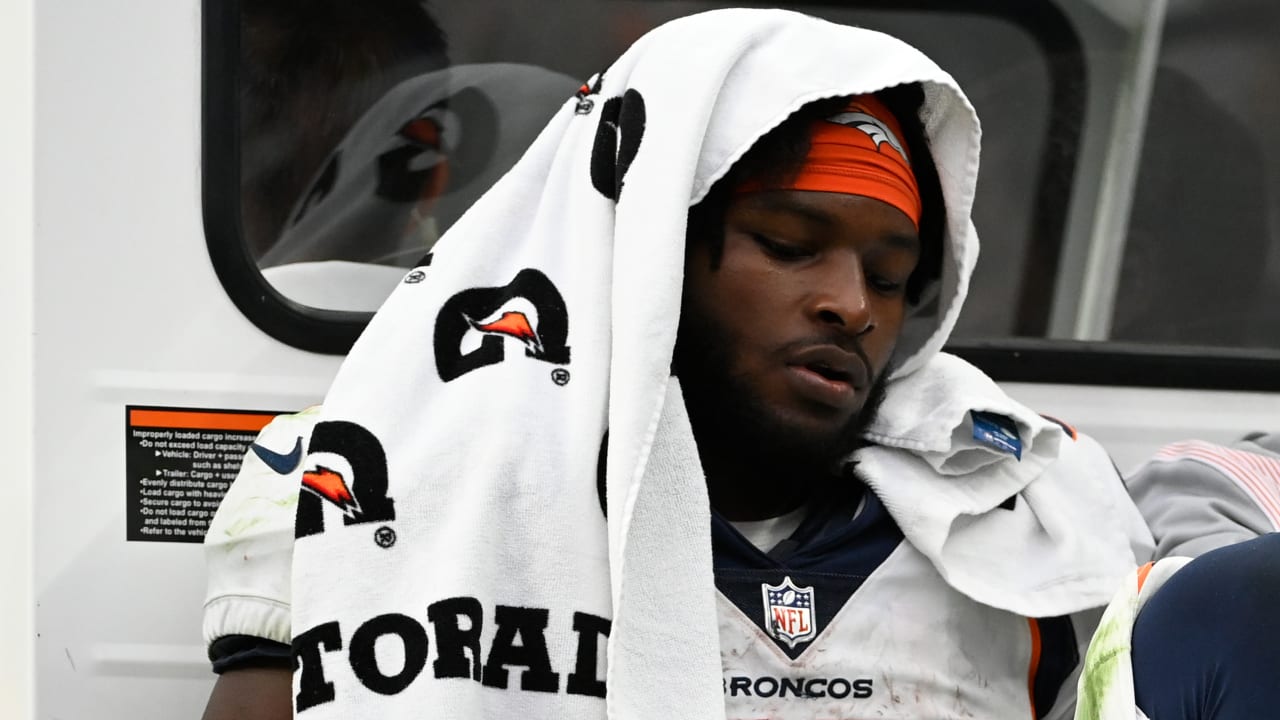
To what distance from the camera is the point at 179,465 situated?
178 centimetres

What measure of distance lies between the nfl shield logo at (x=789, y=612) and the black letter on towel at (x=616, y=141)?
528 millimetres

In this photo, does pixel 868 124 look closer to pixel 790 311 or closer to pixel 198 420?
pixel 790 311

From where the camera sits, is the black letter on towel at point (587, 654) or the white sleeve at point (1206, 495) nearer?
the black letter on towel at point (587, 654)

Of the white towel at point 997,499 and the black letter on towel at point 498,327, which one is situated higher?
the black letter on towel at point 498,327

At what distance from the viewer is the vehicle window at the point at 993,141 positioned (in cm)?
182

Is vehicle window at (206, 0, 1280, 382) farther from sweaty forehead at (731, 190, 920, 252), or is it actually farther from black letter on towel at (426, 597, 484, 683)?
black letter on towel at (426, 597, 484, 683)

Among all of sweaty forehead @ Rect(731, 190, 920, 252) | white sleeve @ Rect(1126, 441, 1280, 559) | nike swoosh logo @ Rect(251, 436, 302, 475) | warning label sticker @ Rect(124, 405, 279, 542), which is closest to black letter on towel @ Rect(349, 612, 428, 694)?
nike swoosh logo @ Rect(251, 436, 302, 475)

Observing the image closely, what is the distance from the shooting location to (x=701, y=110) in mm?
1471

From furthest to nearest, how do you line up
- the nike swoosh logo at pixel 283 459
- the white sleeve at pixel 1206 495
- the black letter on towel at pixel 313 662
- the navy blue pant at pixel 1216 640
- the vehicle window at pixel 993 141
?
the vehicle window at pixel 993 141 < the white sleeve at pixel 1206 495 < the nike swoosh logo at pixel 283 459 < the black letter on towel at pixel 313 662 < the navy blue pant at pixel 1216 640

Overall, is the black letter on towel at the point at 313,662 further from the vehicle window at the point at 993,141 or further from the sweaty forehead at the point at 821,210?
the sweaty forehead at the point at 821,210

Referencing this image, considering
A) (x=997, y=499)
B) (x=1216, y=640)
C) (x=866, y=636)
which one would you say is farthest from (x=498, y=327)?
(x=1216, y=640)

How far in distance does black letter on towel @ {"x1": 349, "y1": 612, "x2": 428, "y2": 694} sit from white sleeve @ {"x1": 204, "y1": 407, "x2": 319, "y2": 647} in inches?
5.0

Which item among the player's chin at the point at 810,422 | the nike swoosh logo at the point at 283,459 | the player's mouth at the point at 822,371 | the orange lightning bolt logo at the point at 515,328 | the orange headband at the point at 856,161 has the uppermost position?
the orange headband at the point at 856,161

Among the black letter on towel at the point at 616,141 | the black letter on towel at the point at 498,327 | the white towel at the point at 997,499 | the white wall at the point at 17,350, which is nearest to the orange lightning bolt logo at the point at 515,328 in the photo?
the black letter on towel at the point at 498,327
